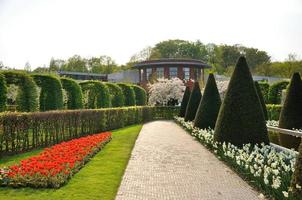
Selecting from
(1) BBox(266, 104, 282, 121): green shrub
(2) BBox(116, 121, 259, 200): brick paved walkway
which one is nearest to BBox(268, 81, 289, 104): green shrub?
(1) BBox(266, 104, 282, 121): green shrub

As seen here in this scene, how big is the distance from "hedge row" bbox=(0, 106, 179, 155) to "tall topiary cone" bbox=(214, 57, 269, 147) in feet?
22.3

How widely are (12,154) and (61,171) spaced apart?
404 centimetres

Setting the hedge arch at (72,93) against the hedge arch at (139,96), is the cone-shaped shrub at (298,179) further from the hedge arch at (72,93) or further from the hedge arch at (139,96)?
the hedge arch at (139,96)

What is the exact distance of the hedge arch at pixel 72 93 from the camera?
79.4 ft

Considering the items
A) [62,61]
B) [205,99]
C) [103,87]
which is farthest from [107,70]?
[205,99]

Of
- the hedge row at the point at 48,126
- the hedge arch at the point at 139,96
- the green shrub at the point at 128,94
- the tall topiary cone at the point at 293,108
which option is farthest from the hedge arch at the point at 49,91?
the hedge arch at the point at 139,96

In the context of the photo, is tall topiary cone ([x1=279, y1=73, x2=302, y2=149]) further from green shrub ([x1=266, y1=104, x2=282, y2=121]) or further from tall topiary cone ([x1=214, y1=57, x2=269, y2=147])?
Answer: green shrub ([x1=266, y1=104, x2=282, y2=121])

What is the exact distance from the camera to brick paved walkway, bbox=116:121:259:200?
7980 millimetres

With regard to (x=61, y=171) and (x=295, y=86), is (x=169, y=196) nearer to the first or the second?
(x=61, y=171)

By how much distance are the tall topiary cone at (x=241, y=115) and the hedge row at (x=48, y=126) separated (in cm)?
680

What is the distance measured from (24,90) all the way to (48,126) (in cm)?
431

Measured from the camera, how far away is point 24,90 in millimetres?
18453

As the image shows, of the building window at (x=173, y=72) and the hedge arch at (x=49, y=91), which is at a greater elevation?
the building window at (x=173, y=72)

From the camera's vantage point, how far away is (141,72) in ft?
218
